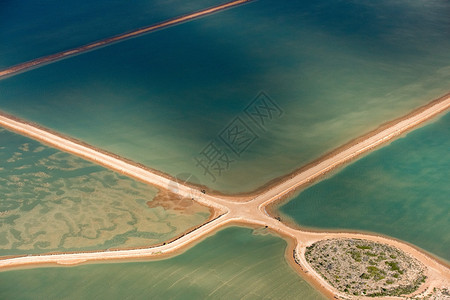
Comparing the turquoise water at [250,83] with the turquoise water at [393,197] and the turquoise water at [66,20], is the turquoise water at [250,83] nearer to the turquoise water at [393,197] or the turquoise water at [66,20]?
the turquoise water at [393,197]

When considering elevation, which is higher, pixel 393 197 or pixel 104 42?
pixel 104 42

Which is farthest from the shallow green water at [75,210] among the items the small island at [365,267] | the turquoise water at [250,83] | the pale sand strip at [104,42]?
the pale sand strip at [104,42]

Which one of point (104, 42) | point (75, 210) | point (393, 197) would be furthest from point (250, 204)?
point (104, 42)

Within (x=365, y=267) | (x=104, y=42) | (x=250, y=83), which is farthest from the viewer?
(x=104, y=42)

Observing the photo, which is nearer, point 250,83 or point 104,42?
point 250,83

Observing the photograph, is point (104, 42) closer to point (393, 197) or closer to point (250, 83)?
point (250, 83)

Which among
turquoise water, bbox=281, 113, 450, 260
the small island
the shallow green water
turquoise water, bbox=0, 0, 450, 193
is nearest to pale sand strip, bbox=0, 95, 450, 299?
the small island

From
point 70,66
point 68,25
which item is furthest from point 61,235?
point 68,25

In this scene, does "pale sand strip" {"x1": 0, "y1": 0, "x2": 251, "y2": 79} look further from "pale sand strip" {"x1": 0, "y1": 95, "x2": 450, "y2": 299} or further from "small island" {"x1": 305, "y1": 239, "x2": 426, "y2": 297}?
"small island" {"x1": 305, "y1": 239, "x2": 426, "y2": 297}
